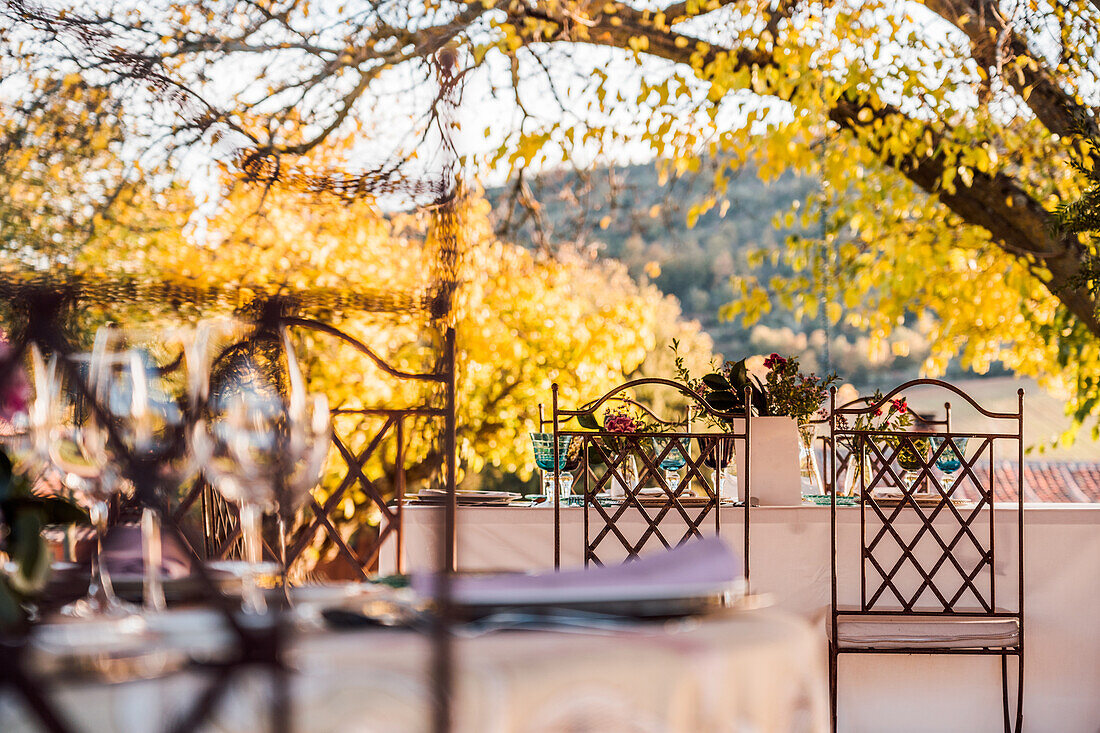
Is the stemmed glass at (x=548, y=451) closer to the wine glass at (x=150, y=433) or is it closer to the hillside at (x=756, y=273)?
the wine glass at (x=150, y=433)

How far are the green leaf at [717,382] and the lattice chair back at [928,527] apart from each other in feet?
0.82

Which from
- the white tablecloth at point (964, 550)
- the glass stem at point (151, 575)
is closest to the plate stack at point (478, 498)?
the white tablecloth at point (964, 550)

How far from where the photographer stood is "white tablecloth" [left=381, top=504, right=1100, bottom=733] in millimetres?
2170

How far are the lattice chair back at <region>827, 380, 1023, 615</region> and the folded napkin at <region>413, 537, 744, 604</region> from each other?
1423 millimetres

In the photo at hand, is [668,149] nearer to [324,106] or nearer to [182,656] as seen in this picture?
[324,106]

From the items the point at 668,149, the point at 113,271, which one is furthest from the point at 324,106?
the point at 668,149

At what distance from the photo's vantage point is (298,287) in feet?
15.0

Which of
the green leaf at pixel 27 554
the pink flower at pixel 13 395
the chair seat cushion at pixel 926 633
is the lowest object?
the chair seat cushion at pixel 926 633

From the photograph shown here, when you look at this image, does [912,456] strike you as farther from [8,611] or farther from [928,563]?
[8,611]

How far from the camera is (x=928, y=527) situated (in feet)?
6.71

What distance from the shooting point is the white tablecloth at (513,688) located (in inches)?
18.3

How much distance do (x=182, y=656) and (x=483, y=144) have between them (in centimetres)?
401

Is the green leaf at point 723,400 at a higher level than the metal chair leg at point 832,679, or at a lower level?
higher

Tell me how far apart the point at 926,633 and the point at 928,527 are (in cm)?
23
